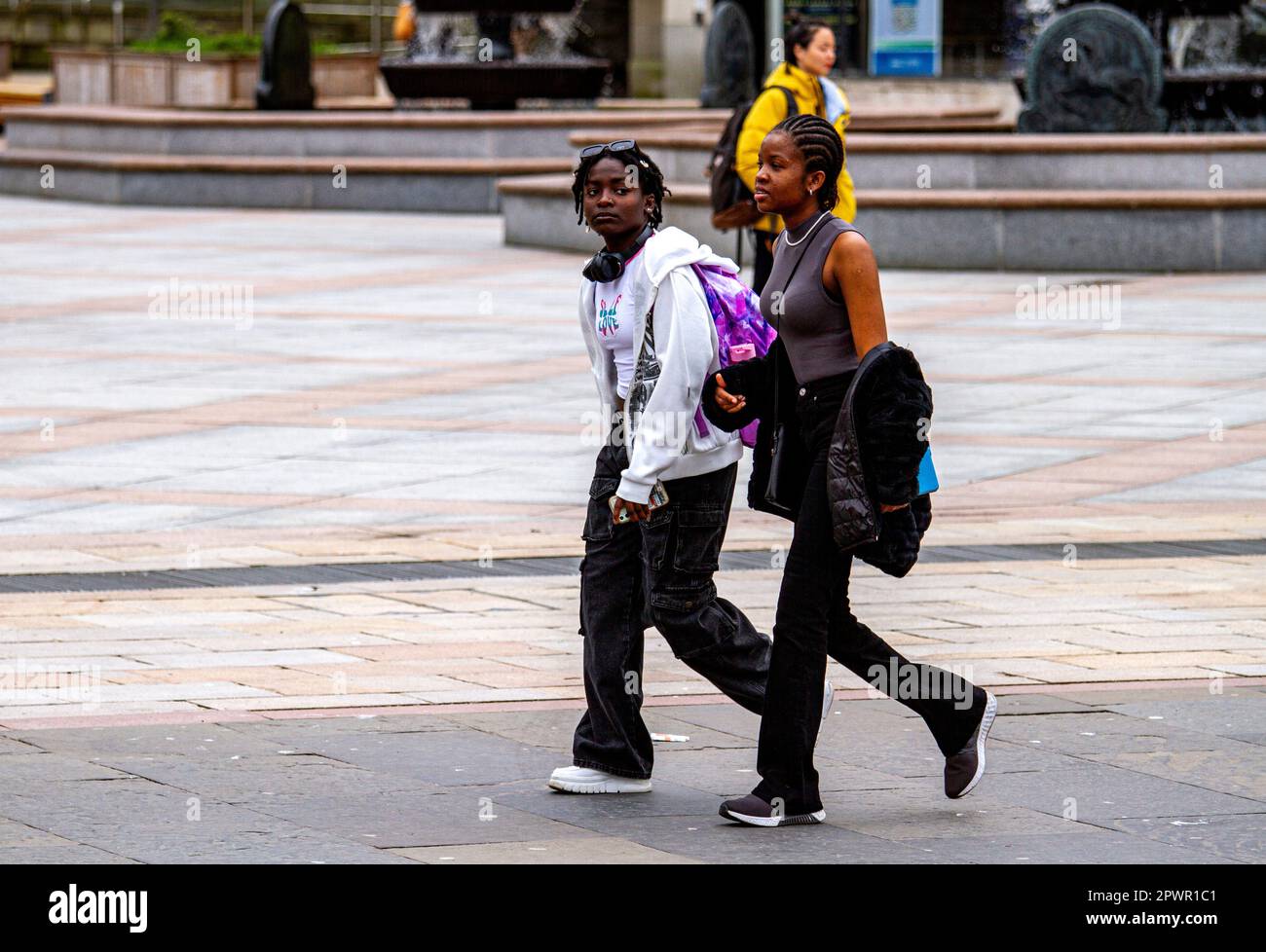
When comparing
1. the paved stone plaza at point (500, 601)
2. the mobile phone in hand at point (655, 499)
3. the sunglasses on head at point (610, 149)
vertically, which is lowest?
the paved stone plaza at point (500, 601)

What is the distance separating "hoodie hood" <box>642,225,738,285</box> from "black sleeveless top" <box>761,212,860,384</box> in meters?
0.18

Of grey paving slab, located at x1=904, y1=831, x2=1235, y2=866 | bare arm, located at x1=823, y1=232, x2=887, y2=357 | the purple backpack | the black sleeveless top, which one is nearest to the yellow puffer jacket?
the purple backpack

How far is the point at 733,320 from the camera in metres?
5.89

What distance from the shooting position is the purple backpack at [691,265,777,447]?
230 inches

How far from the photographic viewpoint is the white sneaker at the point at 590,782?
19.5ft

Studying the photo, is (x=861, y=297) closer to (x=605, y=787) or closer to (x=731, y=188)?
(x=605, y=787)

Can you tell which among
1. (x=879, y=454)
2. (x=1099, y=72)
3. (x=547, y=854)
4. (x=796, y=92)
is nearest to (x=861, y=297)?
(x=879, y=454)

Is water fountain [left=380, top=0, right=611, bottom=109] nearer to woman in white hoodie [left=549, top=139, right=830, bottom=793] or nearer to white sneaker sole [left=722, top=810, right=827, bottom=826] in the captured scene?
woman in white hoodie [left=549, top=139, right=830, bottom=793]

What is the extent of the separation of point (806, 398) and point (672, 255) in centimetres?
49

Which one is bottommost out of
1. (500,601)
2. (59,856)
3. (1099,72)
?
(500,601)

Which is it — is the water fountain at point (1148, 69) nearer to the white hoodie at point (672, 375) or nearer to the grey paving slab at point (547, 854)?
the white hoodie at point (672, 375)

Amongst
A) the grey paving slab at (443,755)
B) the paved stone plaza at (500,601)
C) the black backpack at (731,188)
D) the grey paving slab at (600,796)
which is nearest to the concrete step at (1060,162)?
the paved stone plaza at (500,601)

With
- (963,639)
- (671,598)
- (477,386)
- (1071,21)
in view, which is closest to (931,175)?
(1071,21)
